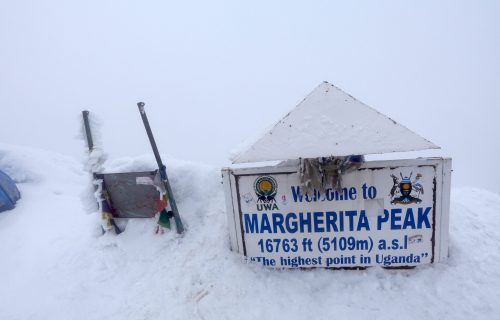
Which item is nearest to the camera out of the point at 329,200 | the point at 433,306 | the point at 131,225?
the point at 433,306

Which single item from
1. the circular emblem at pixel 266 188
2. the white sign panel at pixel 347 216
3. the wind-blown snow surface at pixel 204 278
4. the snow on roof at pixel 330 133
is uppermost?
the snow on roof at pixel 330 133

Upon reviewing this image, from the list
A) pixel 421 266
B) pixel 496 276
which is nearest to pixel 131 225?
pixel 421 266

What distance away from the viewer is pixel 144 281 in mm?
3828

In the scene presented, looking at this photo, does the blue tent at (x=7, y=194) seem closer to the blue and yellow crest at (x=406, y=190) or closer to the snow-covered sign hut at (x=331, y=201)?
the snow-covered sign hut at (x=331, y=201)

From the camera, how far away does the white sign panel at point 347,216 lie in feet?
11.4

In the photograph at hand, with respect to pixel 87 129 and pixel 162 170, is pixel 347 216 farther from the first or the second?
pixel 87 129

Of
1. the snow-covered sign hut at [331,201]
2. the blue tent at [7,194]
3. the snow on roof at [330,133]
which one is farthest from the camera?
the blue tent at [7,194]

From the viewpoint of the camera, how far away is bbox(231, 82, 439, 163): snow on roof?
9.71 ft

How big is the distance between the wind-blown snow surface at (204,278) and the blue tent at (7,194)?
1420 mm

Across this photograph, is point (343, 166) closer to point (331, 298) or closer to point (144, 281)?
→ point (331, 298)

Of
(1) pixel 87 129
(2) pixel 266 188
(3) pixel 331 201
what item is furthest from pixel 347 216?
(1) pixel 87 129

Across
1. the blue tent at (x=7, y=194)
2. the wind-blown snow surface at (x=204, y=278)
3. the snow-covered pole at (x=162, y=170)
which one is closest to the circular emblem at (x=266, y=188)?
the wind-blown snow surface at (x=204, y=278)

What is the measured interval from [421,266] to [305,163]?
179 cm

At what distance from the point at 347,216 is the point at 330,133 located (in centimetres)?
111
